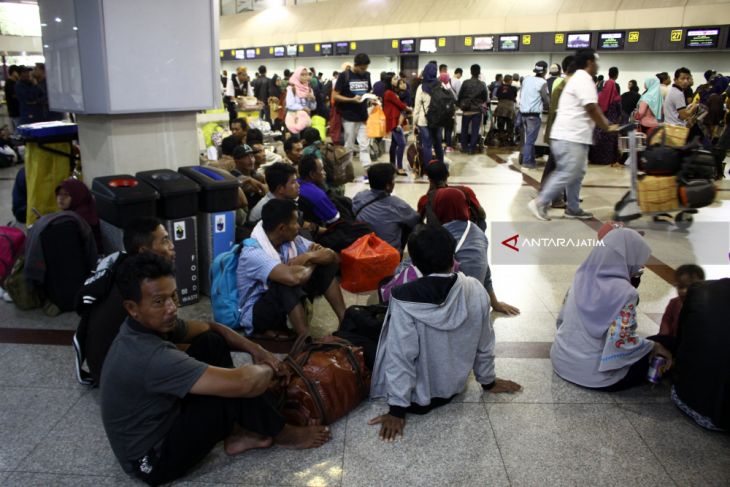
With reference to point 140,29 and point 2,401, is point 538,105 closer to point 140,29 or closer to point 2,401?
point 140,29

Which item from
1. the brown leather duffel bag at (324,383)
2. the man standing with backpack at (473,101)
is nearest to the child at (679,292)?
the brown leather duffel bag at (324,383)

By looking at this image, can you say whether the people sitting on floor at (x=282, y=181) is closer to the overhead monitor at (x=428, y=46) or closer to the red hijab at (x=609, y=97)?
the red hijab at (x=609, y=97)

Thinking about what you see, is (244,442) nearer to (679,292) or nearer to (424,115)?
(679,292)

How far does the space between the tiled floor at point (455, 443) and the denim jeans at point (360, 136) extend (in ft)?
21.3

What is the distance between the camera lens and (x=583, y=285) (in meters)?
3.17

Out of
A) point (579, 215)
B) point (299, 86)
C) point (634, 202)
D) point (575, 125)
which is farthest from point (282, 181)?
point (299, 86)

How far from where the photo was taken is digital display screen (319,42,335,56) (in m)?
20.1

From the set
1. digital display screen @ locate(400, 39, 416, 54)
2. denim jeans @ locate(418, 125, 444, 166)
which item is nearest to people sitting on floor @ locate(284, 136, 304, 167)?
denim jeans @ locate(418, 125, 444, 166)

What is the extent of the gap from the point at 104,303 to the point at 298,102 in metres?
8.05

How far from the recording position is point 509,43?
634 inches

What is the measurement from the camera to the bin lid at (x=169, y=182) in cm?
414

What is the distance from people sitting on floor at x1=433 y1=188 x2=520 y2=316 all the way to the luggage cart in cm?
141

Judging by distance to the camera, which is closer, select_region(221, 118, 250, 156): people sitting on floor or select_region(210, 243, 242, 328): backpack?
select_region(210, 243, 242, 328): backpack

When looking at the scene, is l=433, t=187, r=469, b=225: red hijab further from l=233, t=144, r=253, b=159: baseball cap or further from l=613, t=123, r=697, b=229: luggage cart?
l=233, t=144, r=253, b=159: baseball cap
